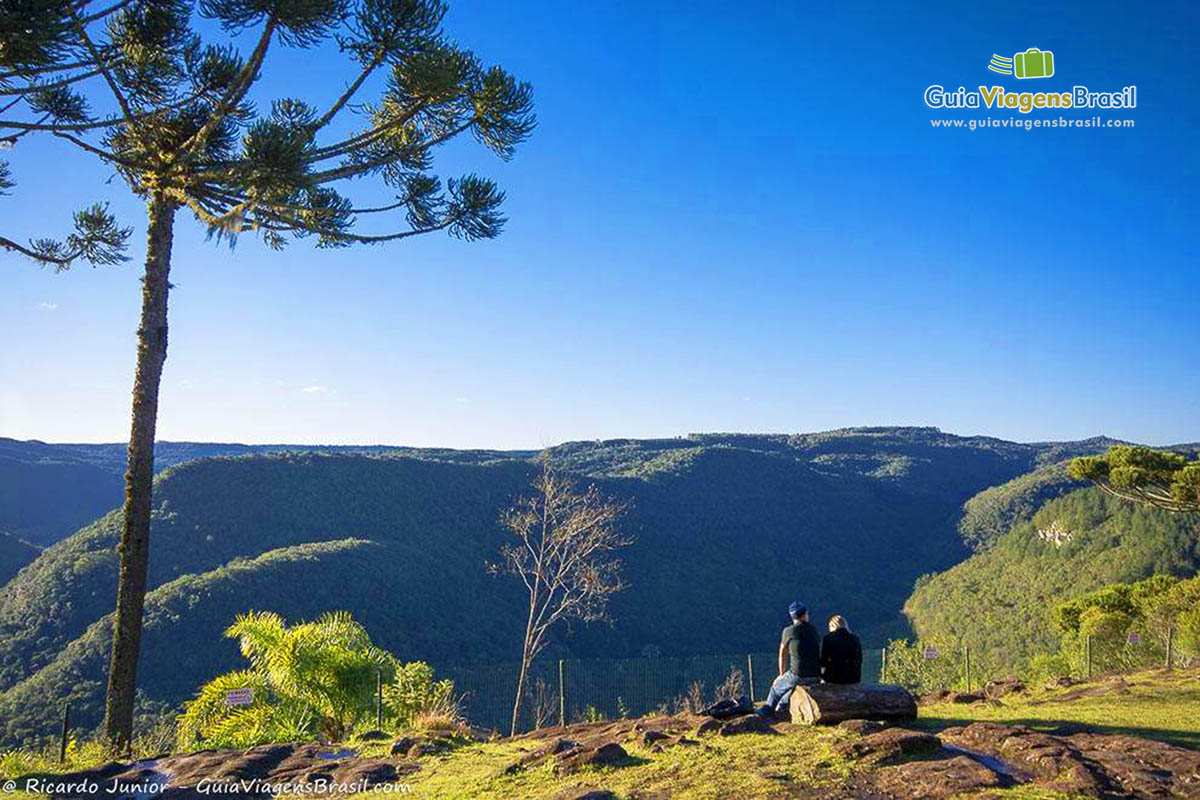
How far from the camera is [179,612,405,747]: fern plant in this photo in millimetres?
10328

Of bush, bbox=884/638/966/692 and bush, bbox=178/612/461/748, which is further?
bush, bbox=884/638/966/692

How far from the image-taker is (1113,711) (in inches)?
324

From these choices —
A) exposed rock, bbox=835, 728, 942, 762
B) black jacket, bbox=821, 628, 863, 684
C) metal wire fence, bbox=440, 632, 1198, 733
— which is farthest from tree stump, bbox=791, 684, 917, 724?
metal wire fence, bbox=440, 632, 1198, 733

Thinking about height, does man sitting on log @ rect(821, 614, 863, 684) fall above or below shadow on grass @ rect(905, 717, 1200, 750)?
above

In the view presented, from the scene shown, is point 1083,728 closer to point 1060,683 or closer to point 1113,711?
point 1113,711

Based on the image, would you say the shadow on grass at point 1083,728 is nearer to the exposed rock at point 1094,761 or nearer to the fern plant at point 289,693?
the exposed rock at point 1094,761

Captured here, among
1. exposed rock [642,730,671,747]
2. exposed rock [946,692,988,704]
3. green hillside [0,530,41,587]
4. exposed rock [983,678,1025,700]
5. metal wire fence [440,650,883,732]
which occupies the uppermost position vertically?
exposed rock [642,730,671,747]

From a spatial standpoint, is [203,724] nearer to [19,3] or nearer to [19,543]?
[19,3]

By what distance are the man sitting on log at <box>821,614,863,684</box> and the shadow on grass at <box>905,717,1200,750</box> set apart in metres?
0.60

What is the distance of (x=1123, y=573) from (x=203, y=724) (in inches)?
1736

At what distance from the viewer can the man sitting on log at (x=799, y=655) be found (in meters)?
7.17

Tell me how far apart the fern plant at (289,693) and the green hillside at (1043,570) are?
35.4 meters

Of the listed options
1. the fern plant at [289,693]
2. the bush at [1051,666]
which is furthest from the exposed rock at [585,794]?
the bush at [1051,666]

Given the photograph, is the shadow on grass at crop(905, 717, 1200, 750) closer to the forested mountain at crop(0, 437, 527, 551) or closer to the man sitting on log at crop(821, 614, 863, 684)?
the man sitting on log at crop(821, 614, 863, 684)
